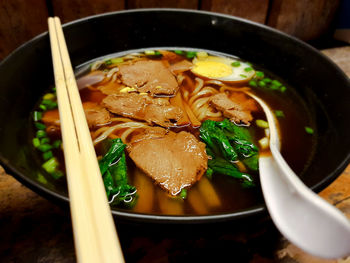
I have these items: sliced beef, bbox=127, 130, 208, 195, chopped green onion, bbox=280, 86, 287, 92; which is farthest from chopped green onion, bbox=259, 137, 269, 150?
chopped green onion, bbox=280, 86, 287, 92

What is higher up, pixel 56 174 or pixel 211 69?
pixel 211 69

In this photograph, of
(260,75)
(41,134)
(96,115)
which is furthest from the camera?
(260,75)

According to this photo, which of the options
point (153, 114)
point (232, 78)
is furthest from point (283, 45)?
point (153, 114)

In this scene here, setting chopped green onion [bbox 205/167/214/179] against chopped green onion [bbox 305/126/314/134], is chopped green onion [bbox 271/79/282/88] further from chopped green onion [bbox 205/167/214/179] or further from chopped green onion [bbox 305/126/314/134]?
chopped green onion [bbox 205/167/214/179]

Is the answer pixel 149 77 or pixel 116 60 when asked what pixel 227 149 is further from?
pixel 116 60

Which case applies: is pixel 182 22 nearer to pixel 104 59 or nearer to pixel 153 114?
pixel 104 59

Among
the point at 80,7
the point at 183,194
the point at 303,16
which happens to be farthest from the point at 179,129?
the point at 303,16
